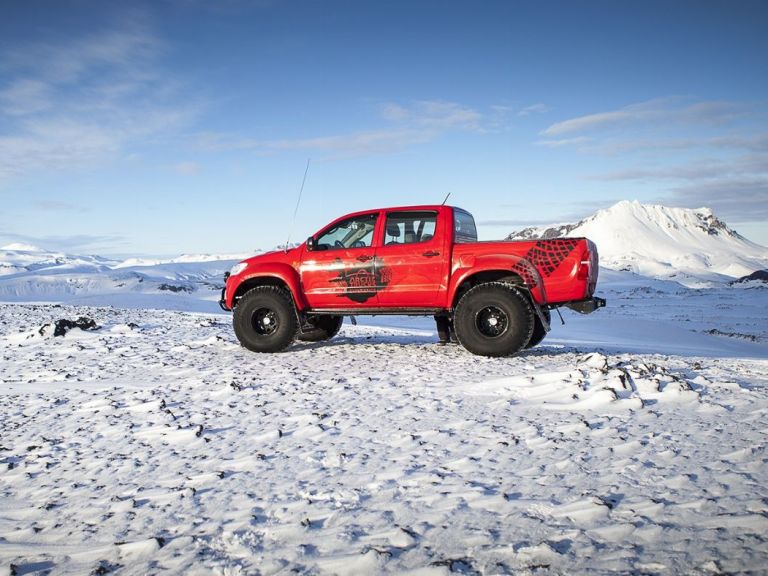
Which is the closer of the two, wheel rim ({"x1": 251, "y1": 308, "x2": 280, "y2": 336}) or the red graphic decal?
the red graphic decal

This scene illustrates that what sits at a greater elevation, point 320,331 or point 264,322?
point 264,322

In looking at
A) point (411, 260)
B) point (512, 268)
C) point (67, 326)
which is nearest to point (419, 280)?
point (411, 260)

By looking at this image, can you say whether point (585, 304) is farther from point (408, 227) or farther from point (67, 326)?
point (67, 326)

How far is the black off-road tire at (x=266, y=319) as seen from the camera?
7645mm

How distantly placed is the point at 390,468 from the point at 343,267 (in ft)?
14.1

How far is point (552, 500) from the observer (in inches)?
116

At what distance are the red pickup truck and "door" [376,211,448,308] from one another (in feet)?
0.05

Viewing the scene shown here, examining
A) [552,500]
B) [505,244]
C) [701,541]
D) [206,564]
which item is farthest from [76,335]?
[701,541]

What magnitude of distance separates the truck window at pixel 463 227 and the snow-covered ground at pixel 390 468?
1.76 m

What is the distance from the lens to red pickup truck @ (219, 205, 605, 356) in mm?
6664

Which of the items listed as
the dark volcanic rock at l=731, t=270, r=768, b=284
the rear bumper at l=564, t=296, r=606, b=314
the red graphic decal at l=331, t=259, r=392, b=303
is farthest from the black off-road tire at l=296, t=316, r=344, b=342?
the dark volcanic rock at l=731, t=270, r=768, b=284

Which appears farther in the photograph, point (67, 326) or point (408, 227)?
point (67, 326)

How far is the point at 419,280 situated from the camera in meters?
7.14

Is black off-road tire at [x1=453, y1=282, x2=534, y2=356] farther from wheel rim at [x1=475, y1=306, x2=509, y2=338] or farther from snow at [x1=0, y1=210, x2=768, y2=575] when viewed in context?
snow at [x1=0, y1=210, x2=768, y2=575]
